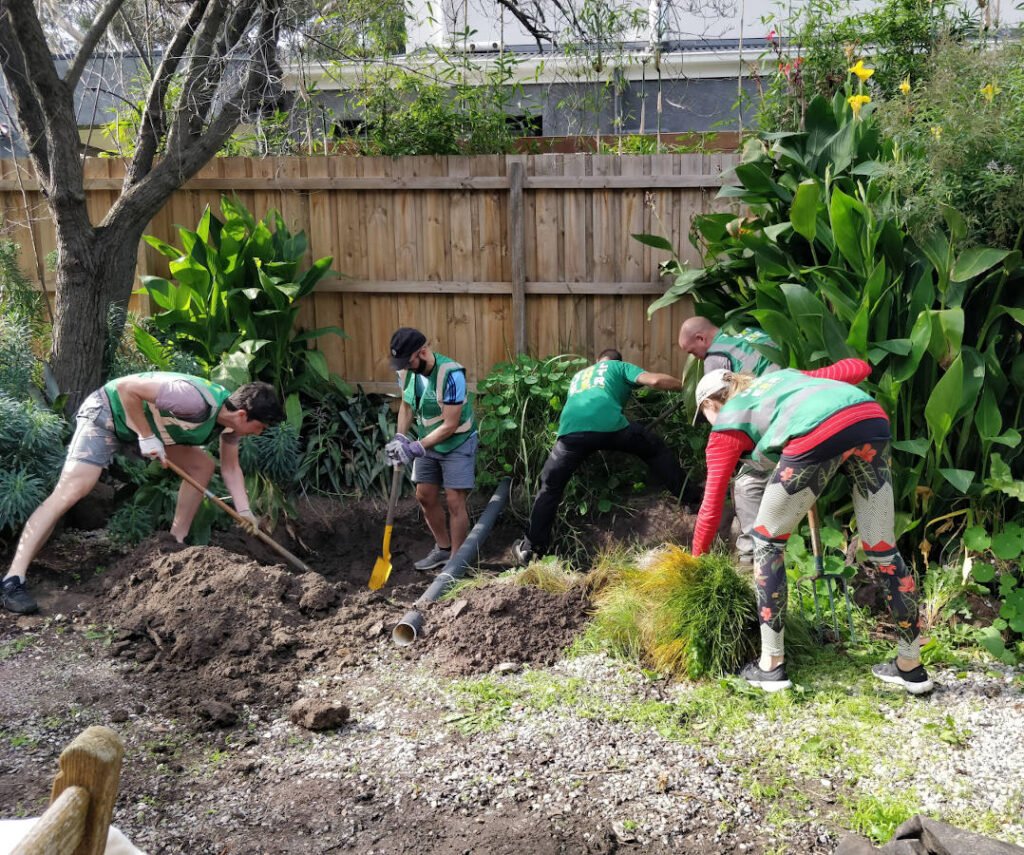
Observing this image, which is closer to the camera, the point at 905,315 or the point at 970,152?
the point at 970,152

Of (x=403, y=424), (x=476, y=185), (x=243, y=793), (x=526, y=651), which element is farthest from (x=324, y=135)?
(x=243, y=793)

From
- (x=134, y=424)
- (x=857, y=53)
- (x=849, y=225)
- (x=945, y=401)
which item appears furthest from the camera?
(x=857, y=53)

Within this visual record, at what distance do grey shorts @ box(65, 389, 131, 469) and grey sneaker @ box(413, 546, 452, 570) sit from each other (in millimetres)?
2147

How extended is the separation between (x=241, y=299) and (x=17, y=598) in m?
2.90

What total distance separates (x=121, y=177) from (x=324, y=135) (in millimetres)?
1717

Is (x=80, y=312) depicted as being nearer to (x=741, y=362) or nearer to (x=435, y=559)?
(x=435, y=559)

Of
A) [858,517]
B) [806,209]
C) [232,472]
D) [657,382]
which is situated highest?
[806,209]

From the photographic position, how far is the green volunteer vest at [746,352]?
5781 millimetres

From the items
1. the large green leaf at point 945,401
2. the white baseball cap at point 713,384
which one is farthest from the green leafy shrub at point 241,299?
the large green leaf at point 945,401

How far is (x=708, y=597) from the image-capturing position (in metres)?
4.72

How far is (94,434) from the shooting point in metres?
5.72

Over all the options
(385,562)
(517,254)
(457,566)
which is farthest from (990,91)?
(385,562)

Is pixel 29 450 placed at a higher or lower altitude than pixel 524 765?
higher

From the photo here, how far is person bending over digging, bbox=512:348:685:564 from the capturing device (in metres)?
6.30
